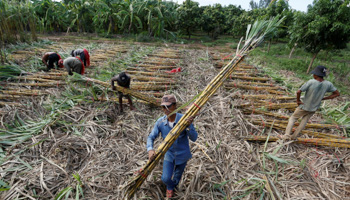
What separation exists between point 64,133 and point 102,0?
1356 cm

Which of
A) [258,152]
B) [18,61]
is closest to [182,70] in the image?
[258,152]

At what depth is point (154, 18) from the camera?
12.8 m

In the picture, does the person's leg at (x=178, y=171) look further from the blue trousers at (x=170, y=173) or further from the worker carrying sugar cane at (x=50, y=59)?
the worker carrying sugar cane at (x=50, y=59)

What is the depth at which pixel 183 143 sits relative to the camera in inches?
73.1

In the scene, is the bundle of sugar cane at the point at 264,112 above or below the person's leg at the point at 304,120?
below

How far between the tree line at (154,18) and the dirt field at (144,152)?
10.7 ft

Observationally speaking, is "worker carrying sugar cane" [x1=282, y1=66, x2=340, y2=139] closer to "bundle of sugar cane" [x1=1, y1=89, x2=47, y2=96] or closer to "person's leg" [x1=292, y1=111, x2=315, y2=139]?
"person's leg" [x1=292, y1=111, x2=315, y2=139]

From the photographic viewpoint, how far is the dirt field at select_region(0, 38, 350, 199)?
2.03 meters

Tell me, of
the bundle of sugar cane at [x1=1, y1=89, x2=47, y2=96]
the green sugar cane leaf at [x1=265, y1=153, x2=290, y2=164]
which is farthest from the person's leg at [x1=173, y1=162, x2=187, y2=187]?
the bundle of sugar cane at [x1=1, y1=89, x2=47, y2=96]

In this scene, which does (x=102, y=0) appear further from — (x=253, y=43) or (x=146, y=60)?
(x=253, y=43)

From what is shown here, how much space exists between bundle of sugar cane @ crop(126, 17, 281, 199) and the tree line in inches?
117

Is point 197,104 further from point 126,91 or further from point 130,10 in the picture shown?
point 130,10

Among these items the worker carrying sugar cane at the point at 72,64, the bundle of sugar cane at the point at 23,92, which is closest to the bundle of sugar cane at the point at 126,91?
the worker carrying sugar cane at the point at 72,64

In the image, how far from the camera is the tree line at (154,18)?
258 inches
